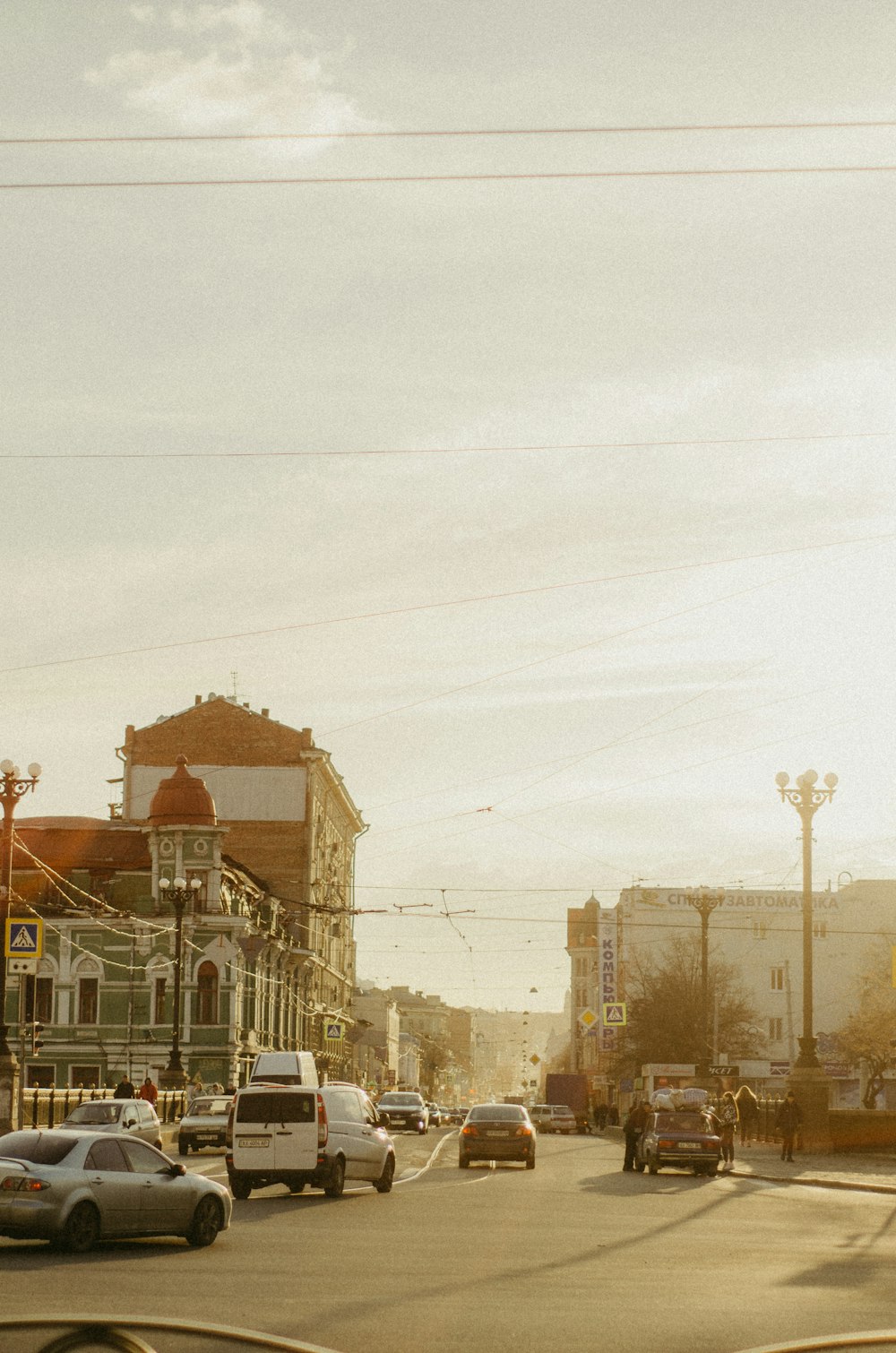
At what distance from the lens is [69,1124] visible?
32062mm

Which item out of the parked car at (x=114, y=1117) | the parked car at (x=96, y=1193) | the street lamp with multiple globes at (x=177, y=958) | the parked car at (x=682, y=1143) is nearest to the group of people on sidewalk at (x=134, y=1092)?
the street lamp with multiple globes at (x=177, y=958)

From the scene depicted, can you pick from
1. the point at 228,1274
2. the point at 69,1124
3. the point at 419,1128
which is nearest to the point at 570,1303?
the point at 228,1274

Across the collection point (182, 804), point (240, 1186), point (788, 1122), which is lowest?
point (788, 1122)

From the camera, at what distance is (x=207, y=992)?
73.4 m

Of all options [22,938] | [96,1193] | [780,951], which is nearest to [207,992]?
[22,938]

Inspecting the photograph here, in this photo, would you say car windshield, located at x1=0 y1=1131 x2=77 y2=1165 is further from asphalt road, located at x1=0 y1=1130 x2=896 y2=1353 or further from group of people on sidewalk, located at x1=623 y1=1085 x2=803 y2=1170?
group of people on sidewalk, located at x1=623 y1=1085 x2=803 y2=1170

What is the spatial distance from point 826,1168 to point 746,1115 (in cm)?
1814

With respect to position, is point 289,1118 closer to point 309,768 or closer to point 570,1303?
point 570,1303

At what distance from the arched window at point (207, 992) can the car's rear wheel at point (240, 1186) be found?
46.4m

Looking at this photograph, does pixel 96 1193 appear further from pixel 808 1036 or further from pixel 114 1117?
pixel 808 1036

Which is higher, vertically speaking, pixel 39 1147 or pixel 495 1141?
pixel 39 1147

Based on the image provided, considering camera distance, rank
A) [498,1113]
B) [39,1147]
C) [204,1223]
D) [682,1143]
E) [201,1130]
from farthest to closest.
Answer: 1. [201,1130]
2. [498,1113]
3. [682,1143]
4. [204,1223]
5. [39,1147]

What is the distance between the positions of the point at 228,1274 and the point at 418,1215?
8.29 m

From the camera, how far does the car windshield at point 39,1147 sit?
17547 mm
